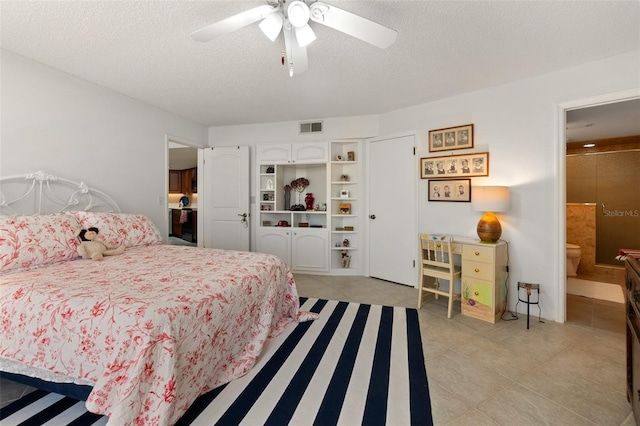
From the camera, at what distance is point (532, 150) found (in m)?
Result: 2.77

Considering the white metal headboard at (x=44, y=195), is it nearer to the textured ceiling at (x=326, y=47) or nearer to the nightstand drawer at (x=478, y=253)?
the textured ceiling at (x=326, y=47)

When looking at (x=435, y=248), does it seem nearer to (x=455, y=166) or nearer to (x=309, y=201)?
(x=455, y=166)

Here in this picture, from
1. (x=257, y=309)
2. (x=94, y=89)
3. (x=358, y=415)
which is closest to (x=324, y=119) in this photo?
(x=94, y=89)

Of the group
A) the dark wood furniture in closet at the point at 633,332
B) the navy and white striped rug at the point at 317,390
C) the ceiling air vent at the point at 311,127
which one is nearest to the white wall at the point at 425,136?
the dark wood furniture in closet at the point at 633,332

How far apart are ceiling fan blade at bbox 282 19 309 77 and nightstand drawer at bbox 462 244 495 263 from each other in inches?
90.5

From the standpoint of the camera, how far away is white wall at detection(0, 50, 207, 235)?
2350mm

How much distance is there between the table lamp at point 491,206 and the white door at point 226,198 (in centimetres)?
329

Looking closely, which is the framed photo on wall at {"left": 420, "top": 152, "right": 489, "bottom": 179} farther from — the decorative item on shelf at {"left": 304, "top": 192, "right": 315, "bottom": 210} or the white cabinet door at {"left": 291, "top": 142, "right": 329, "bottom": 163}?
the decorative item on shelf at {"left": 304, "top": 192, "right": 315, "bottom": 210}

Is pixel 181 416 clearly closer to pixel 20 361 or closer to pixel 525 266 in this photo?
pixel 20 361

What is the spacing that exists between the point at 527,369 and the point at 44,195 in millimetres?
4240

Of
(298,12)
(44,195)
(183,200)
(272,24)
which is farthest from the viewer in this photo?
(183,200)

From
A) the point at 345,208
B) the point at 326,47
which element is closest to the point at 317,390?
the point at 326,47

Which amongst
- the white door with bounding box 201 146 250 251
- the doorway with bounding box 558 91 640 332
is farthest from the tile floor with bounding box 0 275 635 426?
the white door with bounding box 201 146 250 251

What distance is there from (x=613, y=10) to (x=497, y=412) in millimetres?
2628
